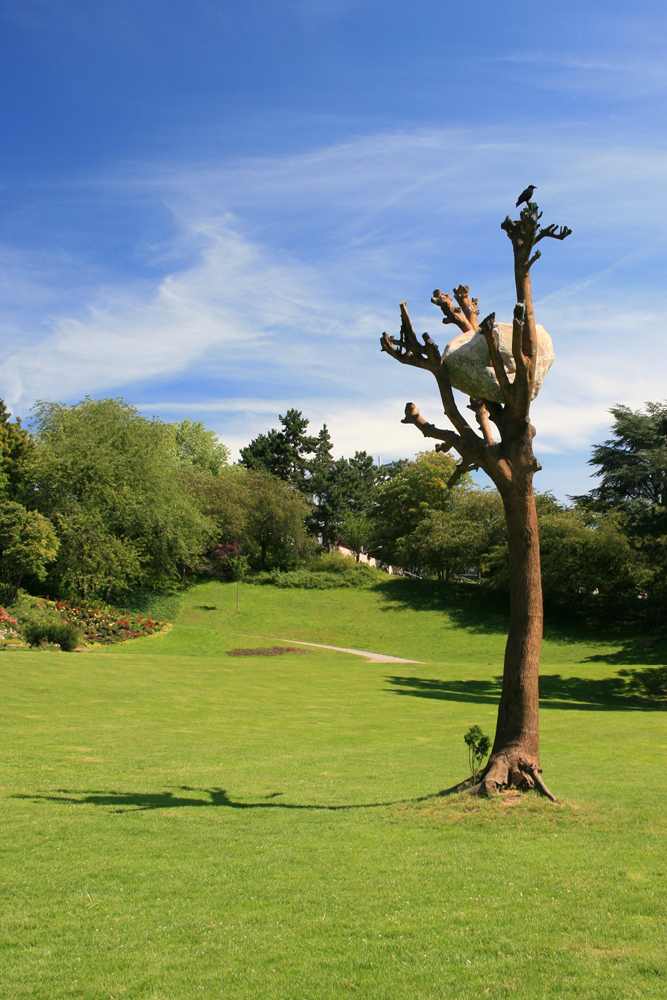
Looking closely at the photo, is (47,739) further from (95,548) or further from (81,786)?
(95,548)

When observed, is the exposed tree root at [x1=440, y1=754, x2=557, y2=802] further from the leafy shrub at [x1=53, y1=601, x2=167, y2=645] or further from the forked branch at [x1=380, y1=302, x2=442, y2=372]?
the leafy shrub at [x1=53, y1=601, x2=167, y2=645]

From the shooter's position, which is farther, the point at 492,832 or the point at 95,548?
the point at 95,548

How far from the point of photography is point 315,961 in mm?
4527

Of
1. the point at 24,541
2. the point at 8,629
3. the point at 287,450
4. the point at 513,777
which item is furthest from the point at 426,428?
the point at 287,450

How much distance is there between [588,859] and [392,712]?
42.7 ft

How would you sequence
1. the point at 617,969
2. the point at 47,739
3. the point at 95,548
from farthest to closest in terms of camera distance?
the point at 95,548 → the point at 47,739 → the point at 617,969

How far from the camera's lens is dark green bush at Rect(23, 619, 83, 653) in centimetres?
2791

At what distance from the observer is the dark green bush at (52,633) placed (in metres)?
27.9

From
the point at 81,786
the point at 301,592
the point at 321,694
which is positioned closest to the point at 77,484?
the point at 301,592

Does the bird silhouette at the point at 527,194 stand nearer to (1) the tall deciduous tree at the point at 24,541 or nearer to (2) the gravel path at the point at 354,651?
(2) the gravel path at the point at 354,651

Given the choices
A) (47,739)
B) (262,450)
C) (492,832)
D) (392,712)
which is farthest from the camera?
(262,450)

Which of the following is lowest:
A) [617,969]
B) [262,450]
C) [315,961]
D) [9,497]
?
[315,961]

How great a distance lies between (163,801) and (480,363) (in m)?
6.89

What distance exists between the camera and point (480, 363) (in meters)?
8.41
